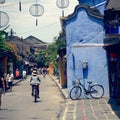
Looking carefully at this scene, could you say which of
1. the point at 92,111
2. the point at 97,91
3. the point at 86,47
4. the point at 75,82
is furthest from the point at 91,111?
the point at 86,47

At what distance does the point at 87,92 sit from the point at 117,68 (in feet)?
6.67

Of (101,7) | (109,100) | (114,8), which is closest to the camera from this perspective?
(114,8)

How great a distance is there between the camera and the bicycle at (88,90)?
77.9ft

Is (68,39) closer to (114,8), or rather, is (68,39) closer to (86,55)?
(86,55)

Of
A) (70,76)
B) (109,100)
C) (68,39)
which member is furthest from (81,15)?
(109,100)

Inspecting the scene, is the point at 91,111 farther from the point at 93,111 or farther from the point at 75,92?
the point at 75,92

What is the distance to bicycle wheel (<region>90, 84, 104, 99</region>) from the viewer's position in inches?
935

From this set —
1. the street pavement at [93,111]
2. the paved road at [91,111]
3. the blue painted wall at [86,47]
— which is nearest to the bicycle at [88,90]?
the blue painted wall at [86,47]

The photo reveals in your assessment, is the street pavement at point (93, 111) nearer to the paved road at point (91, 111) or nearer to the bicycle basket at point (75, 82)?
the paved road at point (91, 111)

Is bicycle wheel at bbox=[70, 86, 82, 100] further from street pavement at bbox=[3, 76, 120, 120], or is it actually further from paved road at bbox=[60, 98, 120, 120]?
paved road at bbox=[60, 98, 120, 120]

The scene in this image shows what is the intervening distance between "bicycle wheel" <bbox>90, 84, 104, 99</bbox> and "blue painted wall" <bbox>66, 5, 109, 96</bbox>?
30 centimetres

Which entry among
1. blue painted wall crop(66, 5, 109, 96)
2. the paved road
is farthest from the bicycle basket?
the paved road

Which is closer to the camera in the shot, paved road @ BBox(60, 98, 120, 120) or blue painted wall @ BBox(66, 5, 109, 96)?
paved road @ BBox(60, 98, 120, 120)

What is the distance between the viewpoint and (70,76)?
24.2 meters
